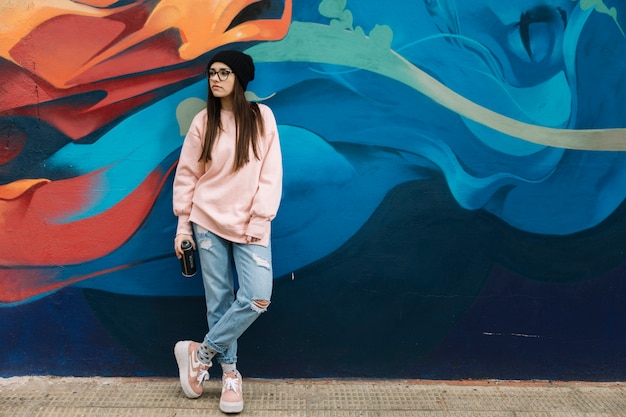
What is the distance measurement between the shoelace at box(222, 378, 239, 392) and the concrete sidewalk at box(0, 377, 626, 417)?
0.42ft

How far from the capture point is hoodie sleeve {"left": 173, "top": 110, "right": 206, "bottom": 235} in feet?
9.66

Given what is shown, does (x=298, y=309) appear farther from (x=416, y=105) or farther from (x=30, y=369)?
(x=30, y=369)

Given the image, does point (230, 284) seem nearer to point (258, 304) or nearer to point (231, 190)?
point (258, 304)

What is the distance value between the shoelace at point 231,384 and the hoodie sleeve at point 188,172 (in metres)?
0.82

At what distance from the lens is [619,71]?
3.20 m

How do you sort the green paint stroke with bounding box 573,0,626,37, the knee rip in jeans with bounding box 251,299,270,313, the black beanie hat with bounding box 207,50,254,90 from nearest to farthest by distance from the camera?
the black beanie hat with bounding box 207,50,254,90 → the knee rip in jeans with bounding box 251,299,270,313 → the green paint stroke with bounding box 573,0,626,37

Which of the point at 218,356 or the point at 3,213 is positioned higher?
the point at 3,213

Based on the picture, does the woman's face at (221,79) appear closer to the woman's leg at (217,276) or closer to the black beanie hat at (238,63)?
the black beanie hat at (238,63)

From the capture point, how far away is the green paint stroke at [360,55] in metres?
3.13

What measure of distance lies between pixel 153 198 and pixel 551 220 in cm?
225

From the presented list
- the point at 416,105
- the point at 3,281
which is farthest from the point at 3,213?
the point at 416,105

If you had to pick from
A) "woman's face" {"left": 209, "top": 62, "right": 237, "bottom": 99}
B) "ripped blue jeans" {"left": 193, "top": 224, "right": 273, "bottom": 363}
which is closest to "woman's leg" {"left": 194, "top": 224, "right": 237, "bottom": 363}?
"ripped blue jeans" {"left": 193, "top": 224, "right": 273, "bottom": 363}

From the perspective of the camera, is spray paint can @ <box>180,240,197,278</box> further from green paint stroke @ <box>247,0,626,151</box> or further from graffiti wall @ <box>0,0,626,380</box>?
green paint stroke @ <box>247,0,626,151</box>

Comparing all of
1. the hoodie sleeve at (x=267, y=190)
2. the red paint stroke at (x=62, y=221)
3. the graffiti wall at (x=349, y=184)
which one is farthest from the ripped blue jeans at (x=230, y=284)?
the red paint stroke at (x=62, y=221)
